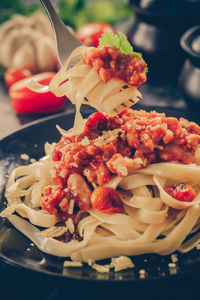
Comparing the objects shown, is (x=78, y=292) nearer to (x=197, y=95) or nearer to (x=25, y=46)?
(x=197, y=95)

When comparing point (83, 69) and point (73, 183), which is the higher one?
point (83, 69)

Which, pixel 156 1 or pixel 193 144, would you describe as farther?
pixel 156 1

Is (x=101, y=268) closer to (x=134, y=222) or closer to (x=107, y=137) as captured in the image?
(x=134, y=222)

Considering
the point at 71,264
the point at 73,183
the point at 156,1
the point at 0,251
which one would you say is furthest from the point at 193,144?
the point at 156,1

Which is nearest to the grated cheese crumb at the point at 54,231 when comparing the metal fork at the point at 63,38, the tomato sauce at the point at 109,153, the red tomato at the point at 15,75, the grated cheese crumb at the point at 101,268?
the tomato sauce at the point at 109,153

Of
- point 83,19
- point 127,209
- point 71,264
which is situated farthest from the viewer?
point 83,19

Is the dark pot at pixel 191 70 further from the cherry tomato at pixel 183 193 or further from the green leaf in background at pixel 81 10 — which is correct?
the green leaf in background at pixel 81 10

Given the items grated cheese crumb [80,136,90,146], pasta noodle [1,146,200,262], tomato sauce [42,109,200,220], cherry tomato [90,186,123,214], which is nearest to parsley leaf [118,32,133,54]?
tomato sauce [42,109,200,220]
